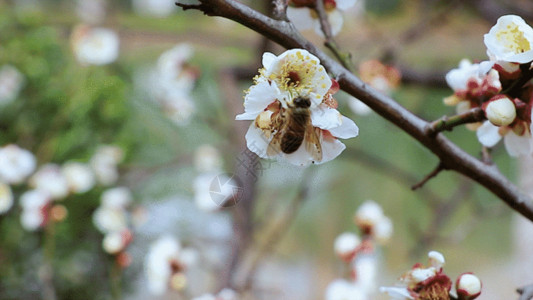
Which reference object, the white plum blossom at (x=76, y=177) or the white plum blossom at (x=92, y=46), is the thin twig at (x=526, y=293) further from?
the white plum blossom at (x=92, y=46)

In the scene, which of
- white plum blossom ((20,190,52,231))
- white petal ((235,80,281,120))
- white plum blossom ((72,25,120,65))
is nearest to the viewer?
white petal ((235,80,281,120))

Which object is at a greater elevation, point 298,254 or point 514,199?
point 514,199

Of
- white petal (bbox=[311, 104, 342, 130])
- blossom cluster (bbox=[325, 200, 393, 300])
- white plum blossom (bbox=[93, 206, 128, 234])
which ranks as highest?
white petal (bbox=[311, 104, 342, 130])

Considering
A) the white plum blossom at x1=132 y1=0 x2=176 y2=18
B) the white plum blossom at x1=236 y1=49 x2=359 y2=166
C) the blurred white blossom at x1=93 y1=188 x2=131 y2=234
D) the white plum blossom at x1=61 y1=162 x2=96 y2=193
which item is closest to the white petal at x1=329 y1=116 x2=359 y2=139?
the white plum blossom at x1=236 y1=49 x2=359 y2=166

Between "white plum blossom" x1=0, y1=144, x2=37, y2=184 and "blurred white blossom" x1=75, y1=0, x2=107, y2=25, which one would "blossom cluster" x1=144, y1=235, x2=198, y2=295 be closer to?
"white plum blossom" x1=0, y1=144, x2=37, y2=184

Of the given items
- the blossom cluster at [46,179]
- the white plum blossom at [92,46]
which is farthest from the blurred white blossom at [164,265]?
the white plum blossom at [92,46]

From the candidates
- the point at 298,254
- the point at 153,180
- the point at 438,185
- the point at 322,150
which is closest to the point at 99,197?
the point at 153,180

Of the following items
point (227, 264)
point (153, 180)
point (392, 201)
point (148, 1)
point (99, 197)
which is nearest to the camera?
point (227, 264)

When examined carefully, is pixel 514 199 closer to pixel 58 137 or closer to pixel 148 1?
pixel 58 137
